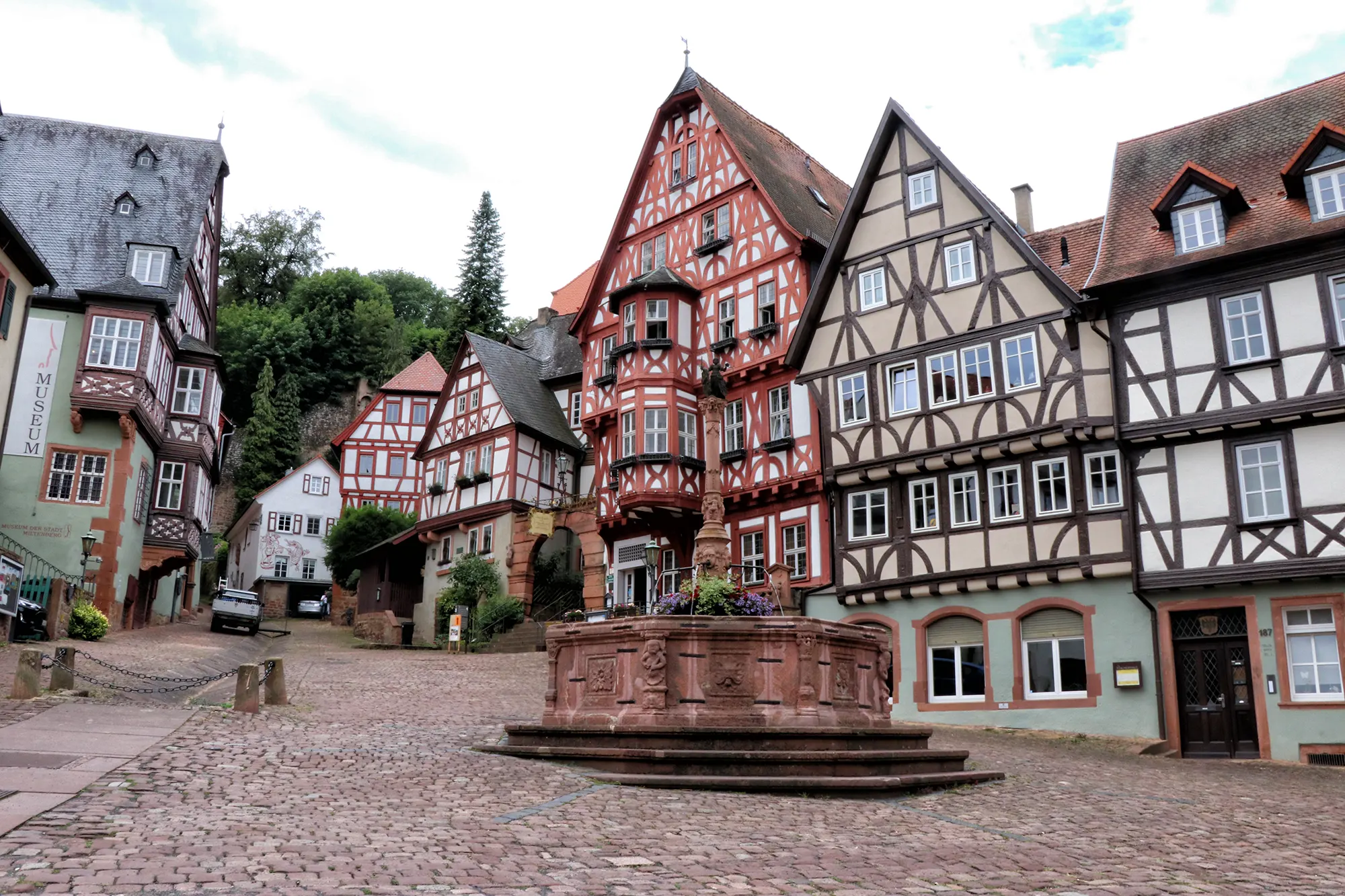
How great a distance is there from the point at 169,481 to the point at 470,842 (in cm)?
3174

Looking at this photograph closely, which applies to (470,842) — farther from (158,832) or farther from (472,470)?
(472,470)

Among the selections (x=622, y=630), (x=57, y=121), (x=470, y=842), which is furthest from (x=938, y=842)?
(x=57, y=121)

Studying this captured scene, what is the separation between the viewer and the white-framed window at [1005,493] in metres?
24.5

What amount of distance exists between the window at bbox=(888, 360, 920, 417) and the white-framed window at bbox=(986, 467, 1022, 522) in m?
2.46

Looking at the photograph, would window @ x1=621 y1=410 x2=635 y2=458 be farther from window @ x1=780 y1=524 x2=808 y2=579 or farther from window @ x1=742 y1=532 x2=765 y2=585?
window @ x1=780 y1=524 x2=808 y2=579

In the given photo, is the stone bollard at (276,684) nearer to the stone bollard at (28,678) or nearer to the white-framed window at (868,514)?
the stone bollard at (28,678)

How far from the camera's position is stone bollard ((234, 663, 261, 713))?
17891 millimetres

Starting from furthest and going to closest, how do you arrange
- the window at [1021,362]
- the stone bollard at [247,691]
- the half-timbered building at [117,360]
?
the half-timbered building at [117,360] < the window at [1021,362] < the stone bollard at [247,691]

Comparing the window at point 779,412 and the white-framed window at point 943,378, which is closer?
the white-framed window at point 943,378

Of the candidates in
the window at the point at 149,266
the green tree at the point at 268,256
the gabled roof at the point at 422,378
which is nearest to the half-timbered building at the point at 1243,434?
the window at the point at 149,266

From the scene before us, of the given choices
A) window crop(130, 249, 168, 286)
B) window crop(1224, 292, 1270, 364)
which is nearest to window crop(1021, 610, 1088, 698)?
window crop(1224, 292, 1270, 364)

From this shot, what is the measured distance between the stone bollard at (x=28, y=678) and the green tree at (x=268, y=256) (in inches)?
2762

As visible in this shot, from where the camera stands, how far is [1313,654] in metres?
20.7

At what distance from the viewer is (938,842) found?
1039cm
